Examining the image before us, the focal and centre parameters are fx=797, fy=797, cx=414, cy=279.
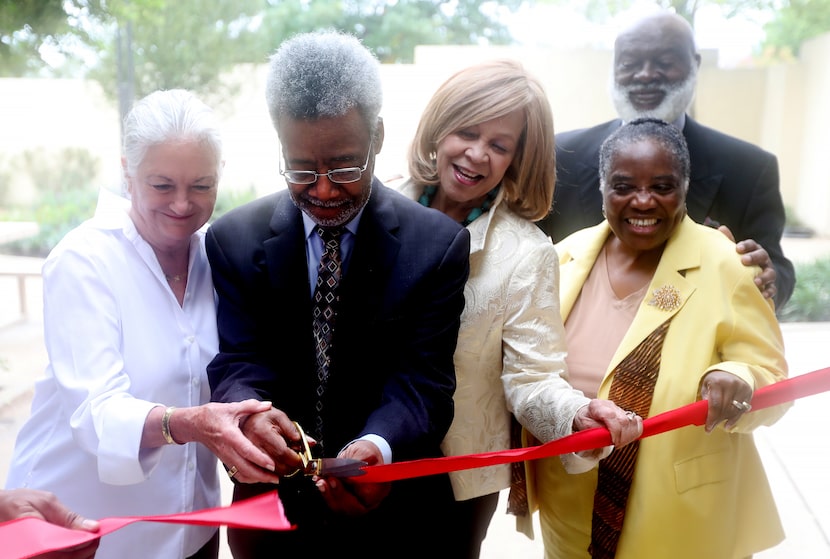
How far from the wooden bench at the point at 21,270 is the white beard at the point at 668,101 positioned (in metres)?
6.94

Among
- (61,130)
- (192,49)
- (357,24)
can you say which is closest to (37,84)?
(61,130)

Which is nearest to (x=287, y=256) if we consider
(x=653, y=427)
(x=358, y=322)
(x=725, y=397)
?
(x=358, y=322)

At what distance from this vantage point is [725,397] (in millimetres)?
2092

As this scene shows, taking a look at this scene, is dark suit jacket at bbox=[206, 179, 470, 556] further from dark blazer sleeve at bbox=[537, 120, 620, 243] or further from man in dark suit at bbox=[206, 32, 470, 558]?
dark blazer sleeve at bbox=[537, 120, 620, 243]

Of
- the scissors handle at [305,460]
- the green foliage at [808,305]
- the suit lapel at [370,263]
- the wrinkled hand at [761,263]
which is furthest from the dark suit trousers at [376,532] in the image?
the green foliage at [808,305]

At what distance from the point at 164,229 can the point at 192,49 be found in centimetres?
972

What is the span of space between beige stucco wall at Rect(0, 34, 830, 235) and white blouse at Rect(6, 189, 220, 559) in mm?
7696

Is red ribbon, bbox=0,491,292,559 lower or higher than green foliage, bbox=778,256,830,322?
higher

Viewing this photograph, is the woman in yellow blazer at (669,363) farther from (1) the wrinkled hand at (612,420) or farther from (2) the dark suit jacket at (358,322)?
(2) the dark suit jacket at (358,322)

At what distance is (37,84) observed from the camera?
1090cm

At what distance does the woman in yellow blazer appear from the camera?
7.29 ft

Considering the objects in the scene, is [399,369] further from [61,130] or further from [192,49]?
[61,130]

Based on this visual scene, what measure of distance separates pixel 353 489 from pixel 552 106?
1025cm

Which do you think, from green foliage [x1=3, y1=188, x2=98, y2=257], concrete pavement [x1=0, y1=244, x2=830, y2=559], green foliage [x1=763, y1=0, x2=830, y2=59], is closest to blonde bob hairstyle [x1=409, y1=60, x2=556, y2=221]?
concrete pavement [x1=0, y1=244, x2=830, y2=559]
